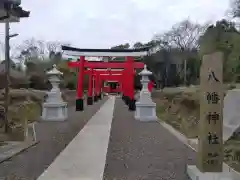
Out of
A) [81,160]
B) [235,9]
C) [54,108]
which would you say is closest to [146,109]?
[54,108]

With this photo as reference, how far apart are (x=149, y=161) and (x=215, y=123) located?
1926 mm

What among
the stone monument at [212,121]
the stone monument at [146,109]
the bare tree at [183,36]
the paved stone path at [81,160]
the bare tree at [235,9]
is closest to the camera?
the stone monument at [212,121]

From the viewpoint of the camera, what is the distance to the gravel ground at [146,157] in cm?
588

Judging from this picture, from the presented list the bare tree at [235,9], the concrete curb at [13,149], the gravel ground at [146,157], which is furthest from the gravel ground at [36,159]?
the bare tree at [235,9]

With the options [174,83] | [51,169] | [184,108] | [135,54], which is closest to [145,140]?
[51,169]

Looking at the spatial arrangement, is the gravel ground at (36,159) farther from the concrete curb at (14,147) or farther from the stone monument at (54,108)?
the stone monument at (54,108)

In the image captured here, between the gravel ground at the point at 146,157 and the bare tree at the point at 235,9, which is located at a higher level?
the bare tree at the point at 235,9

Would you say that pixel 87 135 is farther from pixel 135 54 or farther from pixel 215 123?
pixel 135 54

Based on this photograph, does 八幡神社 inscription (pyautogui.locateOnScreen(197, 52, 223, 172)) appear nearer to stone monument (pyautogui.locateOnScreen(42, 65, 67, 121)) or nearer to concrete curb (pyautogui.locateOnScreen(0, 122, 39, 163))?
concrete curb (pyautogui.locateOnScreen(0, 122, 39, 163))

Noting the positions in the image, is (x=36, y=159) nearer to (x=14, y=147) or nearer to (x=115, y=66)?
(x=14, y=147)

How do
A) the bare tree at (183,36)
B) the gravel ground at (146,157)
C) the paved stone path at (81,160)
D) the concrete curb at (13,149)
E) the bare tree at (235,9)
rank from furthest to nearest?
the bare tree at (183,36)
the bare tree at (235,9)
the concrete curb at (13,149)
the gravel ground at (146,157)
the paved stone path at (81,160)

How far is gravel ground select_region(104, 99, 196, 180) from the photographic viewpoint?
588cm

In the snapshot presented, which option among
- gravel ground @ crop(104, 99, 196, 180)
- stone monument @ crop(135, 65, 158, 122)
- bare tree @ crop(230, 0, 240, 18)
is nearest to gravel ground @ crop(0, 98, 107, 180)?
gravel ground @ crop(104, 99, 196, 180)

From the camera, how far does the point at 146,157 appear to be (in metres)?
7.28
